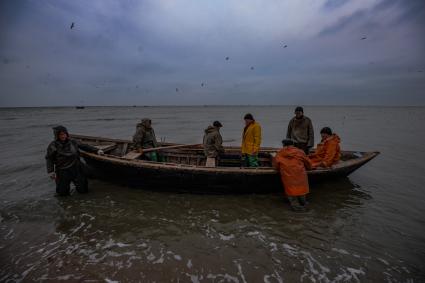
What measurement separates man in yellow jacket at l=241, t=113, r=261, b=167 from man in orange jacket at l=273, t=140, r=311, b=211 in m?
1.10

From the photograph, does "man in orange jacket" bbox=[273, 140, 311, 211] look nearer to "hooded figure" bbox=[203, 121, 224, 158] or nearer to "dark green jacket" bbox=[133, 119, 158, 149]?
"hooded figure" bbox=[203, 121, 224, 158]

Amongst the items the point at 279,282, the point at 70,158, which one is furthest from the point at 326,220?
the point at 70,158

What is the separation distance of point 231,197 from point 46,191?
546 centimetres

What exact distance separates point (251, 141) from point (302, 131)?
64.5 inches

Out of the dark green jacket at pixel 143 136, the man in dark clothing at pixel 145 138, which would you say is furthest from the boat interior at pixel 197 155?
the dark green jacket at pixel 143 136

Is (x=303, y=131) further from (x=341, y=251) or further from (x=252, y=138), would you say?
(x=341, y=251)

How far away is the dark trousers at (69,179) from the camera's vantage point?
237 inches

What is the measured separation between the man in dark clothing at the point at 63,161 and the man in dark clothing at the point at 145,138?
1.76 meters

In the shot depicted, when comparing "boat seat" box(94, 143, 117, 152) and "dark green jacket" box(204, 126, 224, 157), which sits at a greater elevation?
"dark green jacket" box(204, 126, 224, 157)

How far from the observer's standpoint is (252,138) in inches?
263

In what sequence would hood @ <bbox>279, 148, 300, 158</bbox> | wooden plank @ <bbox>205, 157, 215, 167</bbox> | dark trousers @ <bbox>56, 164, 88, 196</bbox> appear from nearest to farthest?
hood @ <bbox>279, 148, 300, 158</bbox> < dark trousers @ <bbox>56, 164, 88, 196</bbox> < wooden plank @ <bbox>205, 157, 215, 167</bbox>

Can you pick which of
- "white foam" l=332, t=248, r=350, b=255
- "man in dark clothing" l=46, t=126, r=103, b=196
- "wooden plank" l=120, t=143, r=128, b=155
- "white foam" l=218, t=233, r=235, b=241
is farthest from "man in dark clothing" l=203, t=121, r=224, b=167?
"white foam" l=332, t=248, r=350, b=255

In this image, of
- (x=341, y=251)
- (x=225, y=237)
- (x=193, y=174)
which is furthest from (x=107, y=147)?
(x=341, y=251)

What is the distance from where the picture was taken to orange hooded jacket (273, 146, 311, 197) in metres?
5.42
